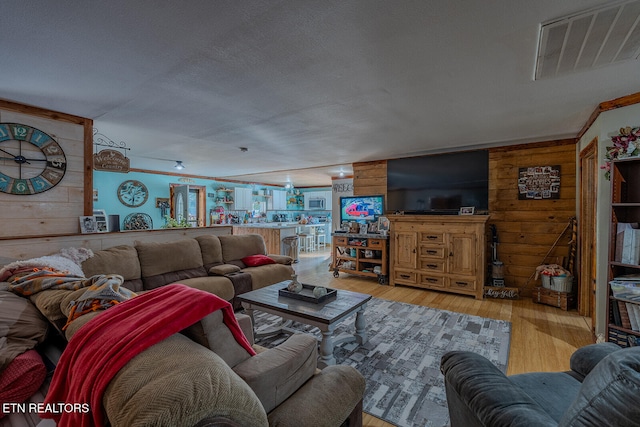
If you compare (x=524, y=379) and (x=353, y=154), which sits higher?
(x=353, y=154)

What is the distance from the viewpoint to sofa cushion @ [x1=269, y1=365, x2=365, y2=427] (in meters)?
1.02

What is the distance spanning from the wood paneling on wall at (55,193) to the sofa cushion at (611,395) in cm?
419

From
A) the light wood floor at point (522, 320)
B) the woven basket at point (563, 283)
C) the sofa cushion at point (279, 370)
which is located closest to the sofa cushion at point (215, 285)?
the light wood floor at point (522, 320)

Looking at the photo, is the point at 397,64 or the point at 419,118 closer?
the point at 397,64

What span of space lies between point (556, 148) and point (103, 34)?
17.2ft

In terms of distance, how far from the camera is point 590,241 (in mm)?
3219

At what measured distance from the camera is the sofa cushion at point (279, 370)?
A: 3.28ft

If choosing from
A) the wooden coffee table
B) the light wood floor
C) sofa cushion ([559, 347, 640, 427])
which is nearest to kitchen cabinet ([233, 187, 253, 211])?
the light wood floor

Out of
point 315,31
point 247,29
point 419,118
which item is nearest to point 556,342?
point 419,118

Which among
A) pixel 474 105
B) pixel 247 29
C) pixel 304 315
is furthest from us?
pixel 474 105

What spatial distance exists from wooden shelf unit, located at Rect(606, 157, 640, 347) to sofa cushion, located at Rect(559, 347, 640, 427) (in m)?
2.14

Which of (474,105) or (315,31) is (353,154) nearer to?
(474,105)

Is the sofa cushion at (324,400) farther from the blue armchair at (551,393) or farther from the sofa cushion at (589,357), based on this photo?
the sofa cushion at (589,357)

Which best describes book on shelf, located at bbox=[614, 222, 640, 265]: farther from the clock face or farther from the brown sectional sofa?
the clock face
